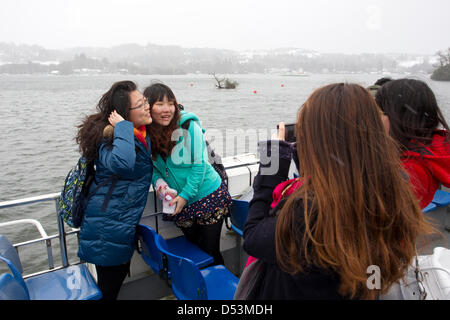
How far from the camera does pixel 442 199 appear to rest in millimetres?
3953

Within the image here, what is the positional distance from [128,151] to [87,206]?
1.56 ft

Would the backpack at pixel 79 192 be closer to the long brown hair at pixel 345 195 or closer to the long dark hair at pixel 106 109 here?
the long dark hair at pixel 106 109

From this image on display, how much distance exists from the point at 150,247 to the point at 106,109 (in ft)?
3.33

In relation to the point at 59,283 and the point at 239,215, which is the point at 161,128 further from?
the point at 59,283

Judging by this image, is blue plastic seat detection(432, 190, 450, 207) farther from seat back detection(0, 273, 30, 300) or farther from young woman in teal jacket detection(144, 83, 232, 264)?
seat back detection(0, 273, 30, 300)

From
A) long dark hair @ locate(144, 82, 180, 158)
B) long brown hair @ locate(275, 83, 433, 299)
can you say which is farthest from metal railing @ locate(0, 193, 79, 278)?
long brown hair @ locate(275, 83, 433, 299)

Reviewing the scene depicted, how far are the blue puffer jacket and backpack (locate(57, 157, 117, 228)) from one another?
0.03 meters

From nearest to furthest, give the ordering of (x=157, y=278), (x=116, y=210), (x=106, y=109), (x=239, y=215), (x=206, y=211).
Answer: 1. (x=116, y=210)
2. (x=106, y=109)
3. (x=206, y=211)
4. (x=239, y=215)
5. (x=157, y=278)

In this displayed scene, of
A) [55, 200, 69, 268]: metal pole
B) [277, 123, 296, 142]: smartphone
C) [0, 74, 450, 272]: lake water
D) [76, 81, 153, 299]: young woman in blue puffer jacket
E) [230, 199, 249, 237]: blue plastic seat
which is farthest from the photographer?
[0, 74, 450, 272]: lake water

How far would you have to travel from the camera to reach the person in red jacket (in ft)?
5.64

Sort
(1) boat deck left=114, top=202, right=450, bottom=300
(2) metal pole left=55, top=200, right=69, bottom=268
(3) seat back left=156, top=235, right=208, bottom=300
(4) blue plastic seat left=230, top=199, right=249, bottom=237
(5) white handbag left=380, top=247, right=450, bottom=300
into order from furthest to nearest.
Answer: (1) boat deck left=114, top=202, right=450, bottom=300 < (4) blue plastic seat left=230, top=199, right=249, bottom=237 < (2) metal pole left=55, top=200, right=69, bottom=268 < (3) seat back left=156, top=235, right=208, bottom=300 < (5) white handbag left=380, top=247, right=450, bottom=300

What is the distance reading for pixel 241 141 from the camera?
78.7 ft

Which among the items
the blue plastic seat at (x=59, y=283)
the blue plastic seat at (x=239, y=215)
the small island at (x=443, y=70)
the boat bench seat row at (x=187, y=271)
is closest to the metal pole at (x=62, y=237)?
the blue plastic seat at (x=59, y=283)

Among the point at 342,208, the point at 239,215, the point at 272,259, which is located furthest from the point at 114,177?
the point at 342,208
